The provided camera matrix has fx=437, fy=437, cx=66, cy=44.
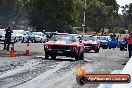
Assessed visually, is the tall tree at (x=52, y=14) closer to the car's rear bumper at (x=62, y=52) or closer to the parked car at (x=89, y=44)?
the parked car at (x=89, y=44)

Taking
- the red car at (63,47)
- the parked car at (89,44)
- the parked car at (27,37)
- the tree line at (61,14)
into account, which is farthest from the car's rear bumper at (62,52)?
the tree line at (61,14)

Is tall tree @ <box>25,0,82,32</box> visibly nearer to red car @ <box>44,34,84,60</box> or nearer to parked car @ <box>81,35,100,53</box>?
parked car @ <box>81,35,100,53</box>

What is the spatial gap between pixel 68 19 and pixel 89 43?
52.0 metres

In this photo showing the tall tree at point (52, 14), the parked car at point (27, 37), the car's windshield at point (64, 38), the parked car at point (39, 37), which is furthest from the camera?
the tall tree at point (52, 14)

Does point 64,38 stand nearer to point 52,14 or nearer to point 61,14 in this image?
point 52,14

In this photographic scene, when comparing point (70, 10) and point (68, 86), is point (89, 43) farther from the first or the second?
point (70, 10)

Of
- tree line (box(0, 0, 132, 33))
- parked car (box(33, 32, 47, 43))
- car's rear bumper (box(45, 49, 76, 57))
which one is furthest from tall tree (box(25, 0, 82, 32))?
car's rear bumper (box(45, 49, 76, 57))

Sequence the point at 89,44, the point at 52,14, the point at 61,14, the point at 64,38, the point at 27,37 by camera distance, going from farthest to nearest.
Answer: the point at 61,14, the point at 52,14, the point at 27,37, the point at 89,44, the point at 64,38

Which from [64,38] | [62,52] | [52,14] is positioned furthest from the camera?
[52,14]

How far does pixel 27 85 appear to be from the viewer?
39.9 ft

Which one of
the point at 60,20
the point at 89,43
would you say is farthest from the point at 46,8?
the point at 89,43

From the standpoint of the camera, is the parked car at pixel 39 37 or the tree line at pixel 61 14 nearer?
the parked car at pixel 39 37

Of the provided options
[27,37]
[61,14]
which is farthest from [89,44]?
[61,14]

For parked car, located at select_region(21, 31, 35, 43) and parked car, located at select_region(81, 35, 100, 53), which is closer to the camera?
parked car, located at select_region(81, 35, 100, 53)
